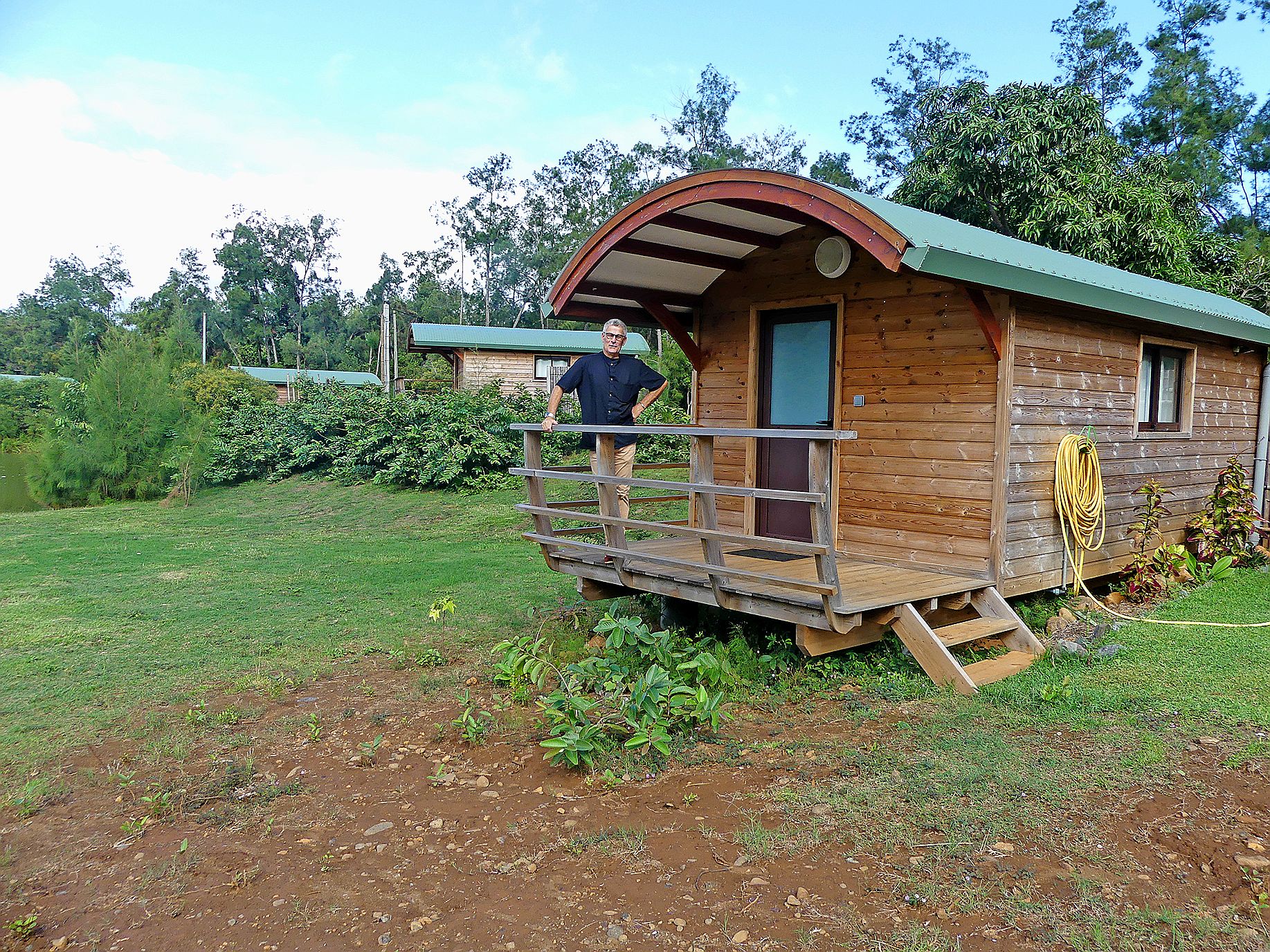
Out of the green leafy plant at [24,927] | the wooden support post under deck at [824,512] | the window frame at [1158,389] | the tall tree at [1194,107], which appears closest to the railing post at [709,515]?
the wooden support post under deck at [824,512]

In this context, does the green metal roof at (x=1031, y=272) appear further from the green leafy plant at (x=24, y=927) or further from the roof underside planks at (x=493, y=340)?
the roof underside planks at (x=493, y=340)

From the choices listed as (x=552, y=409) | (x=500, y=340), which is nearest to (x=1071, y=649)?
(x=552, y=409)

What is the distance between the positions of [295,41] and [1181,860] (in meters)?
11.9

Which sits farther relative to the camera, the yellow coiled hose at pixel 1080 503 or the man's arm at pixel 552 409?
the yellow coiled hose at pixel 1080 503

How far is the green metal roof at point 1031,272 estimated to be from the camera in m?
5.14

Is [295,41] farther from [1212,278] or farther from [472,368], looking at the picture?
[472,368]

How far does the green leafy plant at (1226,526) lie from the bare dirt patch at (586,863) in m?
4.94

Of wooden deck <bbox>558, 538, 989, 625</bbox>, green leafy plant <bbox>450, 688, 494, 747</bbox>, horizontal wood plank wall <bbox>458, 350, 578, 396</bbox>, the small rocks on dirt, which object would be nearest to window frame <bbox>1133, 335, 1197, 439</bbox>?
the small rocks on dirt

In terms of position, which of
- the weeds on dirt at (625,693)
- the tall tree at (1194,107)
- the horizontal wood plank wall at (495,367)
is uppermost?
the tall tree at (1194,107)

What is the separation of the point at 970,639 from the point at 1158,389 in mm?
4014

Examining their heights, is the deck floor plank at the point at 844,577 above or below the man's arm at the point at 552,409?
Answer: below

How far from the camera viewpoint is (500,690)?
574 cm

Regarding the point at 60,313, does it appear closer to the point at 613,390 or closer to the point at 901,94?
the point at 901,94

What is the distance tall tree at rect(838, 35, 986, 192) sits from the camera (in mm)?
30891
